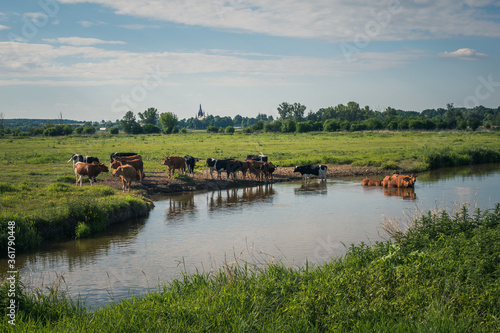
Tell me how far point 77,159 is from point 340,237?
19788 millimetres

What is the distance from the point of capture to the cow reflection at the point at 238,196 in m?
21.8

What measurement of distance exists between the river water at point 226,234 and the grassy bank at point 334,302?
125 centimetres

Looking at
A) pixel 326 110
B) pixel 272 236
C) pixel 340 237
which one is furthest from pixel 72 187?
pixel 326 110

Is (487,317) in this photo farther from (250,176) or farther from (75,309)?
(250,176)

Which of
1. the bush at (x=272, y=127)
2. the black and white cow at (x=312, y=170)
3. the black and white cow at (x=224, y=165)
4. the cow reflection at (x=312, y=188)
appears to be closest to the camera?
the cow reflection at (x=312, y=188)

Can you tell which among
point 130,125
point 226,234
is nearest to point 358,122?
point 130,125

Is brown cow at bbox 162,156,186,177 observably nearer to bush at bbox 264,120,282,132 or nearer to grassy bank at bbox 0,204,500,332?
grassy bank at bbox 0,204,500,332

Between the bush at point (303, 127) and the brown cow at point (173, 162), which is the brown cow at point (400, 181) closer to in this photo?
the brown cow at point (173, 162)

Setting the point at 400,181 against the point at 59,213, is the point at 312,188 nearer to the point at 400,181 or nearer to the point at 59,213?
the point at 400,181

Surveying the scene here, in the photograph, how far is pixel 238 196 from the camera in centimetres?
2431

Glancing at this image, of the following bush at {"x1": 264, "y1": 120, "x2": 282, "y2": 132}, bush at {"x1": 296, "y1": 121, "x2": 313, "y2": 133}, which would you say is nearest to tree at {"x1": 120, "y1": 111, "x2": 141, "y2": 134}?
bush at {"x1": 264, "y1": 120, "x2": 282, "y2": 132}

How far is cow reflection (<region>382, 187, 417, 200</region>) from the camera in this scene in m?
22.2

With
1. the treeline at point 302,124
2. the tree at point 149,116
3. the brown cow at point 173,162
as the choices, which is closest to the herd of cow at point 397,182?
the brown cow at point 173,162

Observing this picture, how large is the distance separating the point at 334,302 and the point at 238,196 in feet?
56.5
